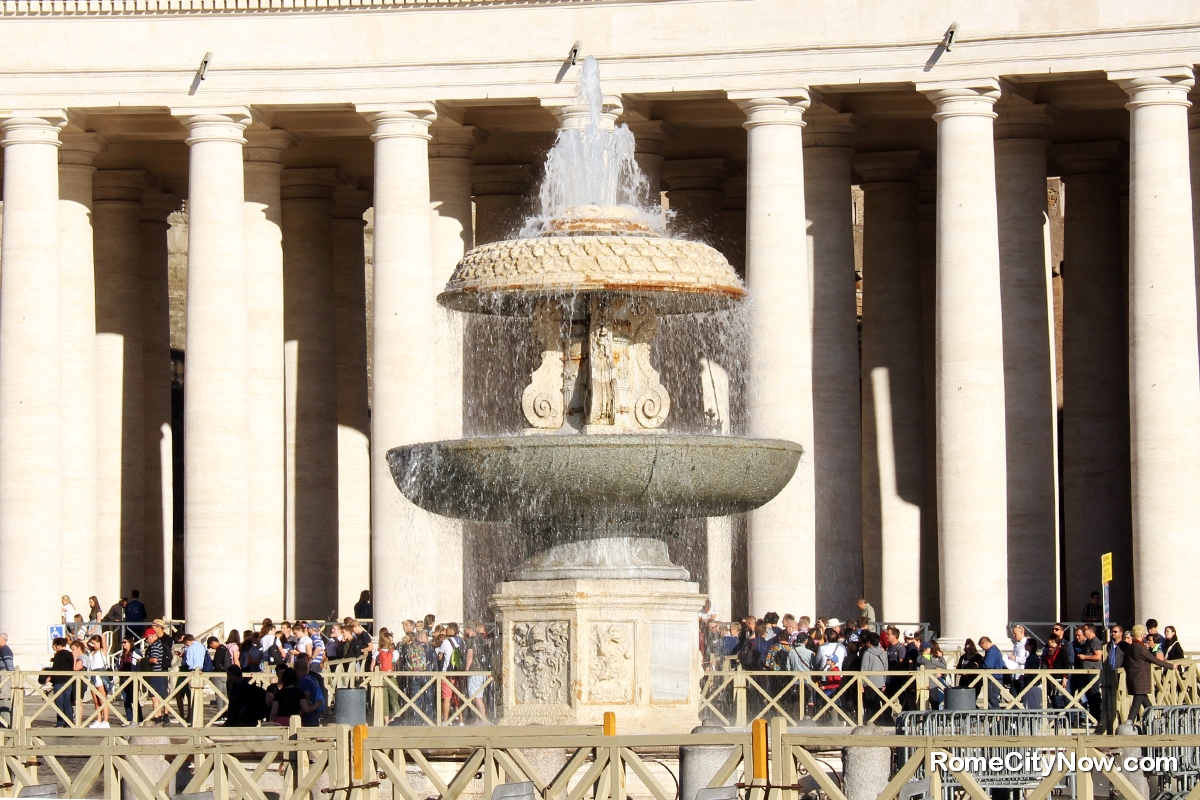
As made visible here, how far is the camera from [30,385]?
5731 centimetres

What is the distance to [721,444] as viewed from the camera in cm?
3000

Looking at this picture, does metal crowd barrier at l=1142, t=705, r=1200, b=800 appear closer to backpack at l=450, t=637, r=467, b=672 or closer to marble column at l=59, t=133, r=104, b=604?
backpack at l=450, t=637, r=467, b=672

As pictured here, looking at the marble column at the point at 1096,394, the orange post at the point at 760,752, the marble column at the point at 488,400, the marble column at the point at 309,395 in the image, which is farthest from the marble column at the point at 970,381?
the orange post at the point at 760,752

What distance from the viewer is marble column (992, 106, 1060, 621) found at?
58.0 metres

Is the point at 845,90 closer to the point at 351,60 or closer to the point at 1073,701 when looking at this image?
the point at 351,60

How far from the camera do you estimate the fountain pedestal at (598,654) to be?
30.2m

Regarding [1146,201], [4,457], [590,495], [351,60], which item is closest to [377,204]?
[351,60]

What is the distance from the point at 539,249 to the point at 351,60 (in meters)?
28.0

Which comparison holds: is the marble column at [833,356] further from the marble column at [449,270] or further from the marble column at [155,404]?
the marble column at [155,404]

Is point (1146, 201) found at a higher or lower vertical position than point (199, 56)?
lower

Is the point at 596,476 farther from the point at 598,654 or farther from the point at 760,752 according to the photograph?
the point at 760,752

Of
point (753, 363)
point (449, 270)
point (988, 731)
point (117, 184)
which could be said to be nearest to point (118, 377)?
point (117, 184)

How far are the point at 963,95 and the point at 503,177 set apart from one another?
15.4 meters

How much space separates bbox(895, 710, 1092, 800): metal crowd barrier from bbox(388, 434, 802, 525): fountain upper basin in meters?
3.80
